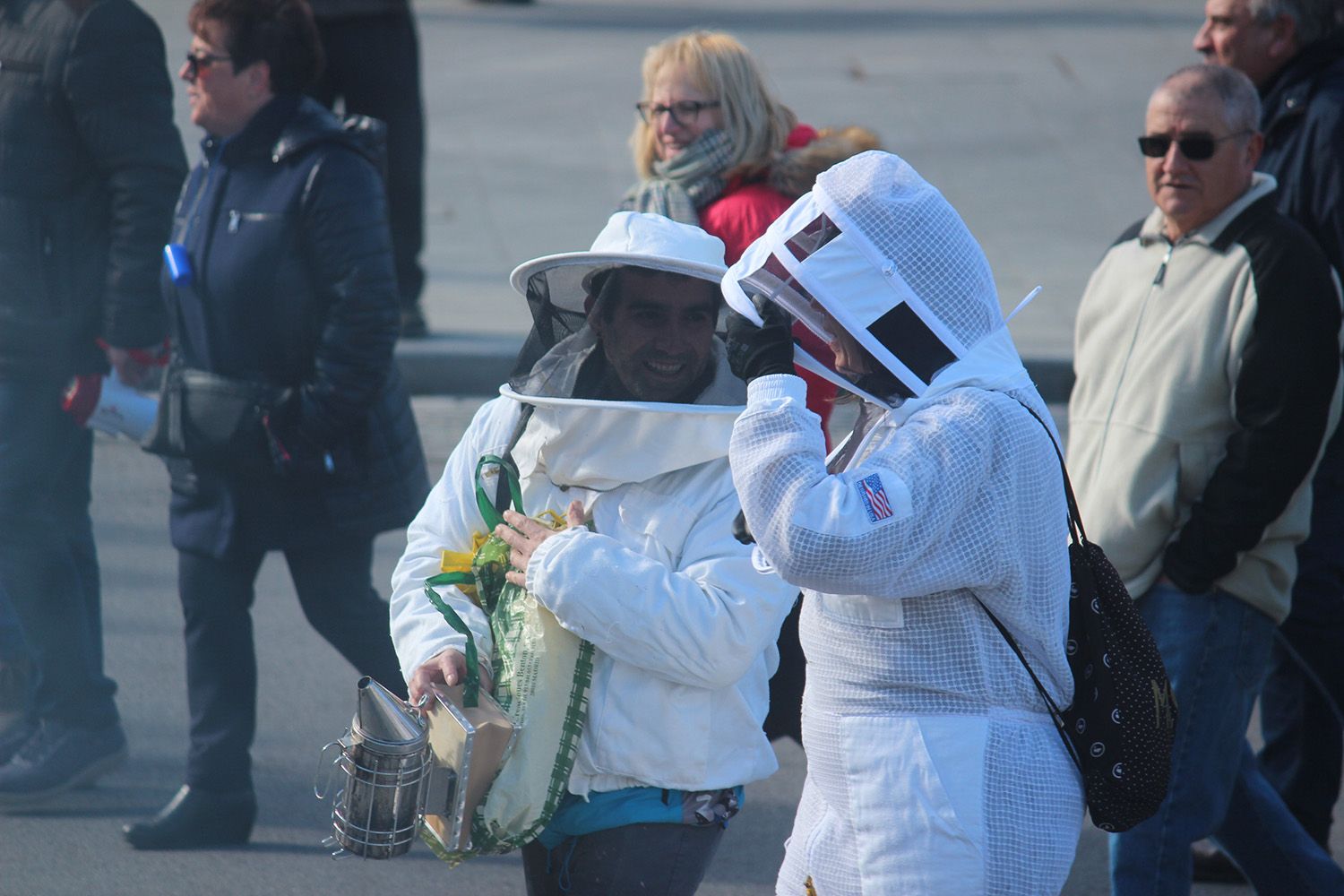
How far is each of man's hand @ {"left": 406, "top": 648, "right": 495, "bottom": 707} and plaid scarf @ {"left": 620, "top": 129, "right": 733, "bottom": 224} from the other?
2.06 metres

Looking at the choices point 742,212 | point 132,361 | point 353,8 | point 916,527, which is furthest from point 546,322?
point 353,8

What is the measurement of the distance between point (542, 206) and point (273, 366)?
23.7ft

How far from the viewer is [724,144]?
4.78 meters

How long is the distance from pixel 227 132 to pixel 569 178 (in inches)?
307

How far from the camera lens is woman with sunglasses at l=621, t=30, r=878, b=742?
4.70m

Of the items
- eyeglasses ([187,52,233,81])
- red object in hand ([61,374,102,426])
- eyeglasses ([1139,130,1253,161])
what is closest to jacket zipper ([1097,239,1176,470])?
eyeglasses ([1139,130,1253,161])

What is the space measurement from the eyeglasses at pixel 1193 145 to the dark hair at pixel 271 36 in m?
2.10

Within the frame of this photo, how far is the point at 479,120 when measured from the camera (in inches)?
533

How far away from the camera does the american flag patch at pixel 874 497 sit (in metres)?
2.36

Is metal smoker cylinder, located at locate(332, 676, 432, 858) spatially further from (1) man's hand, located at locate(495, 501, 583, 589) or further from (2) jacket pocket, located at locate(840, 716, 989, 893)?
(2) jacket pocket, located at locate(840, 716, 989, 893)

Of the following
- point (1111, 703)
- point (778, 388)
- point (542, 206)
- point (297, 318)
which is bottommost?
point (542, 206)

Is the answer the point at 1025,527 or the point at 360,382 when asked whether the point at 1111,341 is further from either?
the point at 360,382

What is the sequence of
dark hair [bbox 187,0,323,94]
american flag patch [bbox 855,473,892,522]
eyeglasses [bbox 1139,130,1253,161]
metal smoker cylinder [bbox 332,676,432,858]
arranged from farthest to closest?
1. dark hair [bbox 187,0,323,94]
2. eyeglasses [bbox 1139,130,1253,161]
3. metal smoker cylinder [bbox 332,676,432,858]
4. american flag patch [bbox 855,473,892,522]

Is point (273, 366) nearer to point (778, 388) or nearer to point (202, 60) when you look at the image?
point (202, 60)
